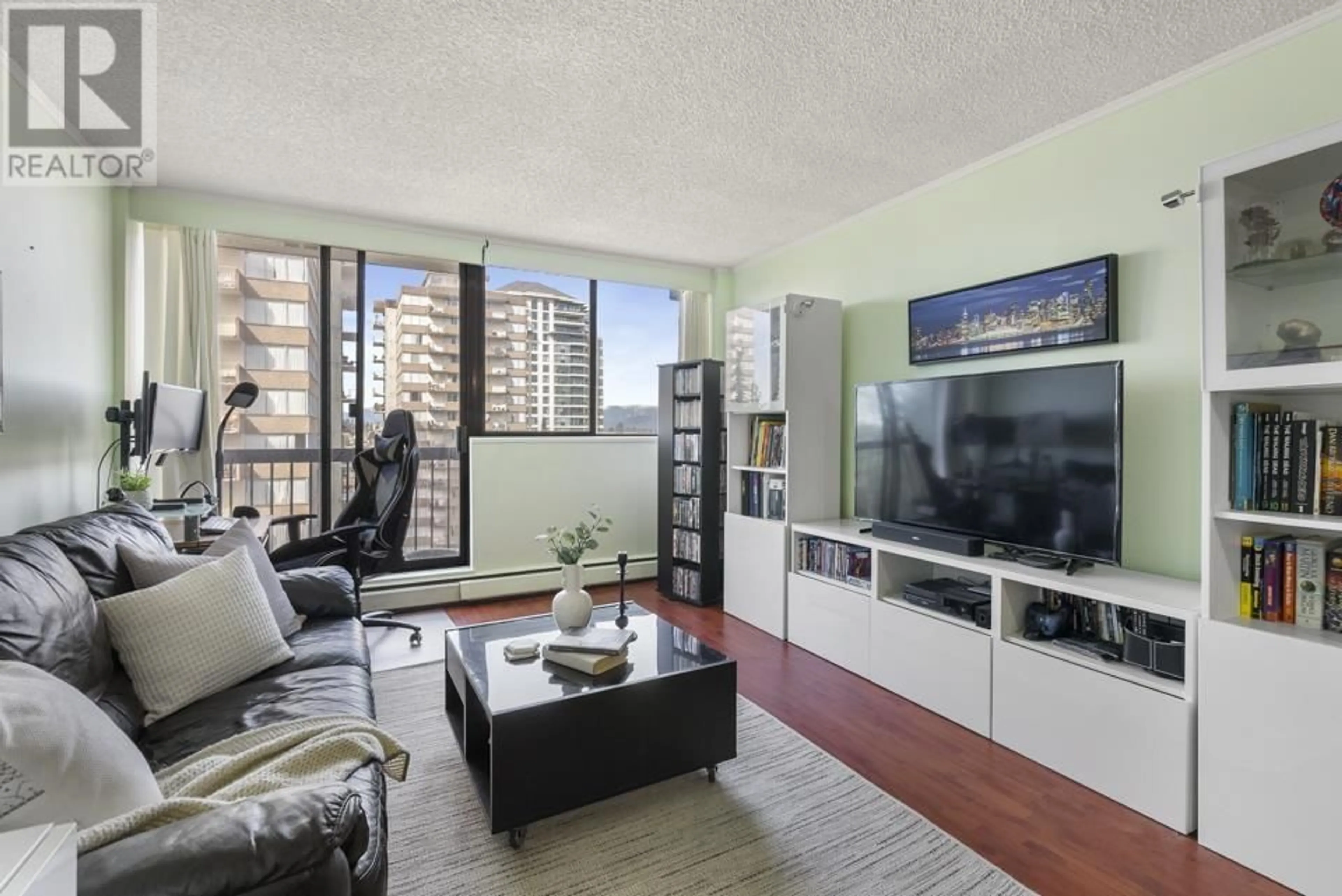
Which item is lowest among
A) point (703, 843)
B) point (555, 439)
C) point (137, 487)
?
point (703, 843)

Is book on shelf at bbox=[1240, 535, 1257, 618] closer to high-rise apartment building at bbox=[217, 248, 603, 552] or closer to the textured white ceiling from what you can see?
the textured white ceiling

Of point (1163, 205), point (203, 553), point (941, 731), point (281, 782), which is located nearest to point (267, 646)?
point (203, 553)

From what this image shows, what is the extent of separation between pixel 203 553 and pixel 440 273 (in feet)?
8.30

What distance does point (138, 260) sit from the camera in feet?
10.7

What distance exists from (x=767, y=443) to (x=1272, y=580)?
7.73ft

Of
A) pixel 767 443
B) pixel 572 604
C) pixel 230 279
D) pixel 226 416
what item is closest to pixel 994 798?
pixel 572 604

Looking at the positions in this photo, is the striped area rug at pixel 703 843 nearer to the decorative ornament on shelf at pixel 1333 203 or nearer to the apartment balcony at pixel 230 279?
the decorative ornament on shelf at pixel 1333 203

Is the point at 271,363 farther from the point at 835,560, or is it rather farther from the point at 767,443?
the point at 835,560

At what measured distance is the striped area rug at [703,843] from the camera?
5.18 ft

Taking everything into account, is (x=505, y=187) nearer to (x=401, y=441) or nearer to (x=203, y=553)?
A: (x=401, y=441)

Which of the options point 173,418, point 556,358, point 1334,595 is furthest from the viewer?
point 556,358

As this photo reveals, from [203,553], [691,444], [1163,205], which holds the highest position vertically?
[1163,205]

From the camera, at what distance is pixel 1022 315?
8.85 feet

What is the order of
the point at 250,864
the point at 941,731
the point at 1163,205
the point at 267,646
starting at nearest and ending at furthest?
the point at 250,864 < the point at 267,646 < the point at 1163,205 < the point at 941,731
